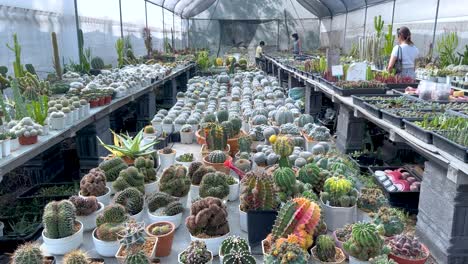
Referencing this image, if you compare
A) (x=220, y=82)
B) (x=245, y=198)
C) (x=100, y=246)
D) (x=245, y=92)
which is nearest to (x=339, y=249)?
(x=245, y=198)

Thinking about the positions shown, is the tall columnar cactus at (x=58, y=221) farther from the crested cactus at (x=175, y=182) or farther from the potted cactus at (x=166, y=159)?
the potted cactus at (x=166, y=159)

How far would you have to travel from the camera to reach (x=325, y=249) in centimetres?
203

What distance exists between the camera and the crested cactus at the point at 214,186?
8.64ft

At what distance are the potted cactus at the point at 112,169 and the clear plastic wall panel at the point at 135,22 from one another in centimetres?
980

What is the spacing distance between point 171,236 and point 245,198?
51 cm

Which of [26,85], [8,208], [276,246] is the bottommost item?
[8,208]

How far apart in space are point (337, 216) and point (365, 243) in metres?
0.57

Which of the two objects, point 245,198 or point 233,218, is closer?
point 245,198

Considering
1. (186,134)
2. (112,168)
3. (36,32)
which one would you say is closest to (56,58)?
(36,32)

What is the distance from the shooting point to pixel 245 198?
7.84 ft

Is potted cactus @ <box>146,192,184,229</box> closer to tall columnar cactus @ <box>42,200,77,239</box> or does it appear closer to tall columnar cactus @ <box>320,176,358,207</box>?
tall columnar cactus @ <box>42,200,77,239</box>

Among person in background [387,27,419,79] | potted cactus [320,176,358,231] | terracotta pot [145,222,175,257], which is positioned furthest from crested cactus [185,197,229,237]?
person in background [387,27,419,79]

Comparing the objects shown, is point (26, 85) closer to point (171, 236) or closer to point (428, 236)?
point (171, 236)

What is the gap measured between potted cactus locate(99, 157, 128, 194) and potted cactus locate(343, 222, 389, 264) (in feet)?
5.79
